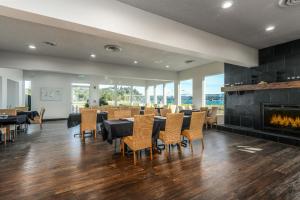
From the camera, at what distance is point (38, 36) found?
455cm

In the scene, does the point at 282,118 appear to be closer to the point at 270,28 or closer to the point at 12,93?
the point at 270,28

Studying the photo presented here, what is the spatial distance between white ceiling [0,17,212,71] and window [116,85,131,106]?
4.63m

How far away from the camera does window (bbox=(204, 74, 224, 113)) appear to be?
775cm

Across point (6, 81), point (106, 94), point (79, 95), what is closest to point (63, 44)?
point (6, 81)

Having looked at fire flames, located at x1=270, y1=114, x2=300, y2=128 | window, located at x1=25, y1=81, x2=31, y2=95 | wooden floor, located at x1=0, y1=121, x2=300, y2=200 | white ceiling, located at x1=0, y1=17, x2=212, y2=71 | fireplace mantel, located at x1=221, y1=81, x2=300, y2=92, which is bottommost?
wooden floor, located at x1=0, y1=121, x2=300, y2=200

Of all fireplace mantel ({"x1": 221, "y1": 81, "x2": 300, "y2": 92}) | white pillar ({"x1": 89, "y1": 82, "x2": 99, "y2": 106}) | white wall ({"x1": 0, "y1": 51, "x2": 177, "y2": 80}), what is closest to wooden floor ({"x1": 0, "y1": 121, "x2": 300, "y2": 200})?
fireplace mantel ({"x1": 221, "y1": 81, "x2": 300, "y2": 92})

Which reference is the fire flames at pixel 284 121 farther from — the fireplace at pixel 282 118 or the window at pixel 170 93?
the window at pixel 170 93

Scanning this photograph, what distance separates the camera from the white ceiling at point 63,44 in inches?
161

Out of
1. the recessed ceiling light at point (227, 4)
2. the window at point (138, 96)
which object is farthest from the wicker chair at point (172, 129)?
the window at point (138, 96)

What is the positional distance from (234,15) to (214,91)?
5.18 m

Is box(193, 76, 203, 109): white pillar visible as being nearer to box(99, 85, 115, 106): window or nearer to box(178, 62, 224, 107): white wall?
box(178, 62, 224, 107): white wall

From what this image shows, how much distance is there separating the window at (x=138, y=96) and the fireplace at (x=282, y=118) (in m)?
8.66

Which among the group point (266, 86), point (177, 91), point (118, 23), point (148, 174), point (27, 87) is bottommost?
point (148, 174)

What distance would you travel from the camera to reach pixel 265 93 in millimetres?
5520
